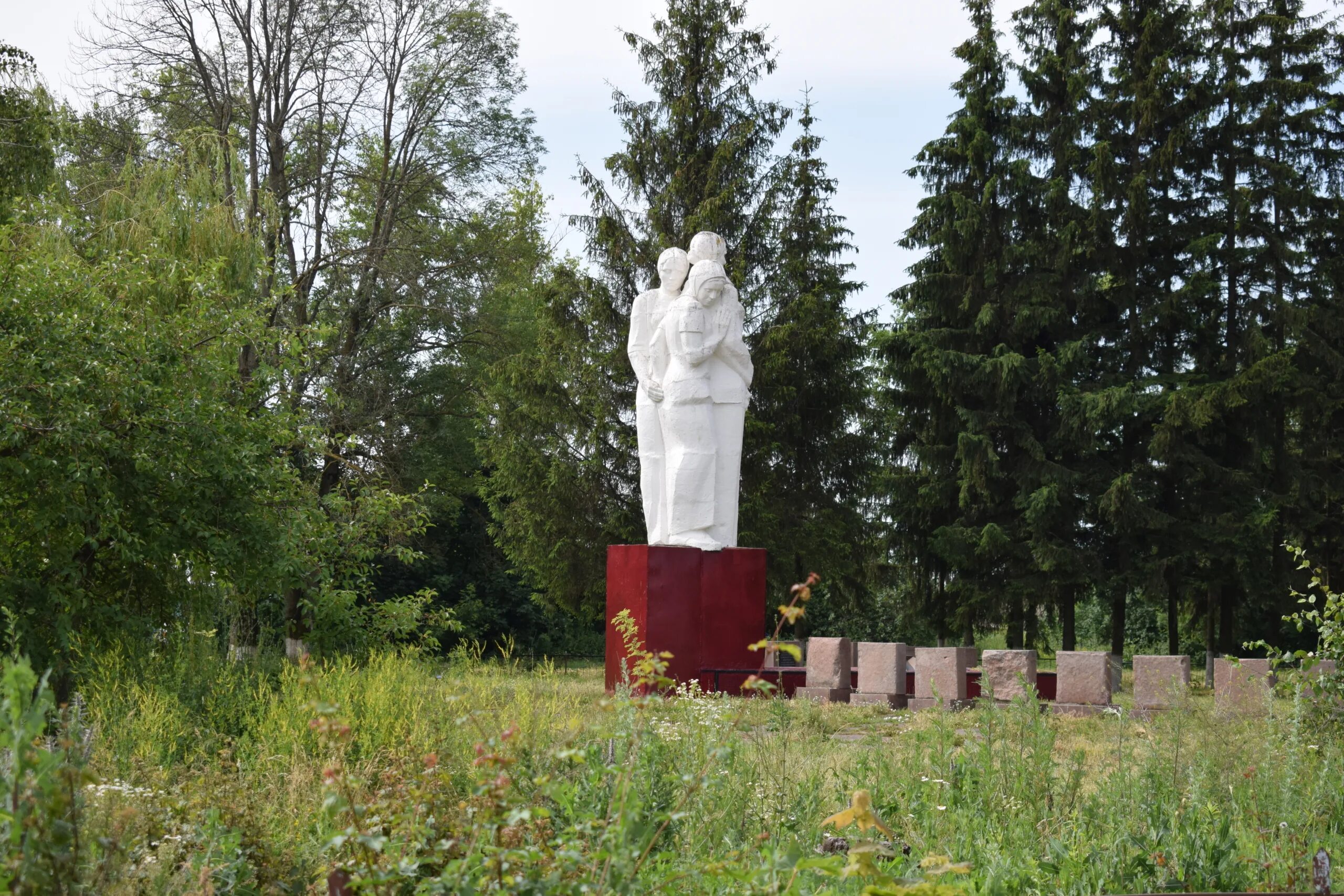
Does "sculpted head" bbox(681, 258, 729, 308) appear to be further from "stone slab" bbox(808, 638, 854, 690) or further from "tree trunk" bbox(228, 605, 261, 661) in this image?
"tree trunk" bbox(228, 605, 261, 661)

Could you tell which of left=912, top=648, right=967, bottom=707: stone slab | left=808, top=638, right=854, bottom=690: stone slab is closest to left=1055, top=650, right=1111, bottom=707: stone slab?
left=912, top=648, right=967, bottom=707: stone slab

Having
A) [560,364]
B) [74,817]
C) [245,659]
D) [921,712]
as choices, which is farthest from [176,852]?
[560,364]

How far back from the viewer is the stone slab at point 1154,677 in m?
9.27

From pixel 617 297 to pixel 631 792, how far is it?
16732mm

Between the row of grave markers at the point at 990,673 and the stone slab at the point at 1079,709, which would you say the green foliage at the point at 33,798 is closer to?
the row of grave markers at the point at 990,673

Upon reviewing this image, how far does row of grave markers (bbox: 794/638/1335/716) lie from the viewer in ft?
32.1

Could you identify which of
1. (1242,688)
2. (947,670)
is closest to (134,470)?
(947,670)

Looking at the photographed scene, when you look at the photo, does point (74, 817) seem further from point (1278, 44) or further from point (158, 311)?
point (1278, 44)

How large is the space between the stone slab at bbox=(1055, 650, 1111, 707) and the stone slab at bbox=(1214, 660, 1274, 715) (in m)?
0.83

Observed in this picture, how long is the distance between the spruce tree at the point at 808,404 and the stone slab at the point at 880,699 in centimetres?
645

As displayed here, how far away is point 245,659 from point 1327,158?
1648 cm

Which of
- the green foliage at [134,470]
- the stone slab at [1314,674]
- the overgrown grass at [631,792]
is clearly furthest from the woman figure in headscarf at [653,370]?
the stone slab at [1314,674]

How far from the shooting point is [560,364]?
18766 mm

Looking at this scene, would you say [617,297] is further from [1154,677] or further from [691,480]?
[1154,677]
